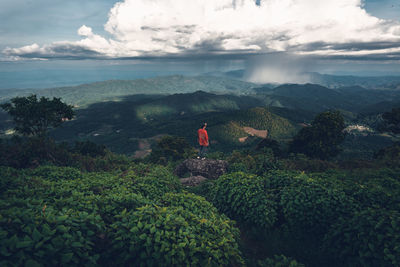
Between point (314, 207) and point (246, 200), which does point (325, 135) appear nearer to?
point (314, 207)

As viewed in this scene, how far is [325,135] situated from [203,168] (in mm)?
31587

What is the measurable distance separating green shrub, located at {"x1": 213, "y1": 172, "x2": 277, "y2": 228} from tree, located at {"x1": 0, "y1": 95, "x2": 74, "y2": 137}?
37.0 m

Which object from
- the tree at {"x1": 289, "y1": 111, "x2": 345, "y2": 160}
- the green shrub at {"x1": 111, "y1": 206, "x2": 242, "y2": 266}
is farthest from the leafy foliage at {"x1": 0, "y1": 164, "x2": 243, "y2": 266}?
the tree at {"x1": 289, "y1": 111, "x2": 345, "y2": 160}

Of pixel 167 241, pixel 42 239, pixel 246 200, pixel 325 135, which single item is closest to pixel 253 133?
pixel 325 135

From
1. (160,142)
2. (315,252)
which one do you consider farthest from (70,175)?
(160,142)

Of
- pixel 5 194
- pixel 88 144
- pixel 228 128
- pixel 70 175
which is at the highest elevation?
pixel 5 194

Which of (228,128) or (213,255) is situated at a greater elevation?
(213,255)

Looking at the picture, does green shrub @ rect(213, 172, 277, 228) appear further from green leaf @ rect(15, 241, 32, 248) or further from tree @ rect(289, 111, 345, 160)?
tree @ rect(289, 111, 345, 160)

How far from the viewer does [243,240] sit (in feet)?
32.2

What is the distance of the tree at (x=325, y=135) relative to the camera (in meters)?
40.3

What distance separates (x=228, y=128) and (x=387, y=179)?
17947 cm

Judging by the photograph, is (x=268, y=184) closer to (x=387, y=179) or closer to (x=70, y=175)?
(x=387, y=179)

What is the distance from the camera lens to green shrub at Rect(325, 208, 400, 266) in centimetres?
664

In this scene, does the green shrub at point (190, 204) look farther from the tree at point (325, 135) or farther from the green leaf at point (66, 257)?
the tree at point (325, 135)
